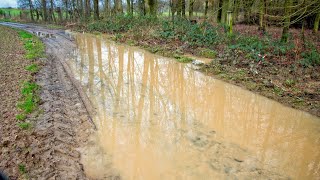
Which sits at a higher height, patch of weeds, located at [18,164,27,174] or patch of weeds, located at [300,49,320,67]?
patch of weeds, located at [300,49,320,67]

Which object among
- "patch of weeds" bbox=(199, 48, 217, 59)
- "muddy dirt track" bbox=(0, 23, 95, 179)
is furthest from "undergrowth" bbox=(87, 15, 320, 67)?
"muddy dirt track" bbox=(0, 23, 95, 179)

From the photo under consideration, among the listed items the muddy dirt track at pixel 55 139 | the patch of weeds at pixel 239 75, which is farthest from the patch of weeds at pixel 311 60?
the muddy dirt track at pixel 55 139

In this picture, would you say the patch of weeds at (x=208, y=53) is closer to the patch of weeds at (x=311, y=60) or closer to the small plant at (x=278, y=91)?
the patch of weeds at (x=311, y=60)

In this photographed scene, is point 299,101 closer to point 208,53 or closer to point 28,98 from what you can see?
point 208,53

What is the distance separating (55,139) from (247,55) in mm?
9130

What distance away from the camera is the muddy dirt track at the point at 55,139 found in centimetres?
397

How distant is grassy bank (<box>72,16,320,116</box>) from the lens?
7.86 meters

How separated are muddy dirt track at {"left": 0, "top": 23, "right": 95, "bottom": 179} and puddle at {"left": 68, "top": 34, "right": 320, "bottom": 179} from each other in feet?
0.93

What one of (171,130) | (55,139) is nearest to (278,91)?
(171,130)

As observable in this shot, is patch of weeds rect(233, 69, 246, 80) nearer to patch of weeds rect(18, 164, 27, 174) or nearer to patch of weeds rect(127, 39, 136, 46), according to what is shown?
patch of weeds rect(18, 164, 27, 174)

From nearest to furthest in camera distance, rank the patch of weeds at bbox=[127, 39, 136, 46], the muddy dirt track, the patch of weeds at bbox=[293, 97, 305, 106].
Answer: the muddy dirt track < the patch of weeds at bbox=[293, 97, 305, 106] < the patch of weeds at bbox=[127, 39, 136, 46]

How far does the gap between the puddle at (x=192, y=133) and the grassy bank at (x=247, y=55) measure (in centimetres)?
79

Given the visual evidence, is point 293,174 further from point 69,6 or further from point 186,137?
point 69,6

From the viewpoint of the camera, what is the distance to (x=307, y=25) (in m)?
22.2
